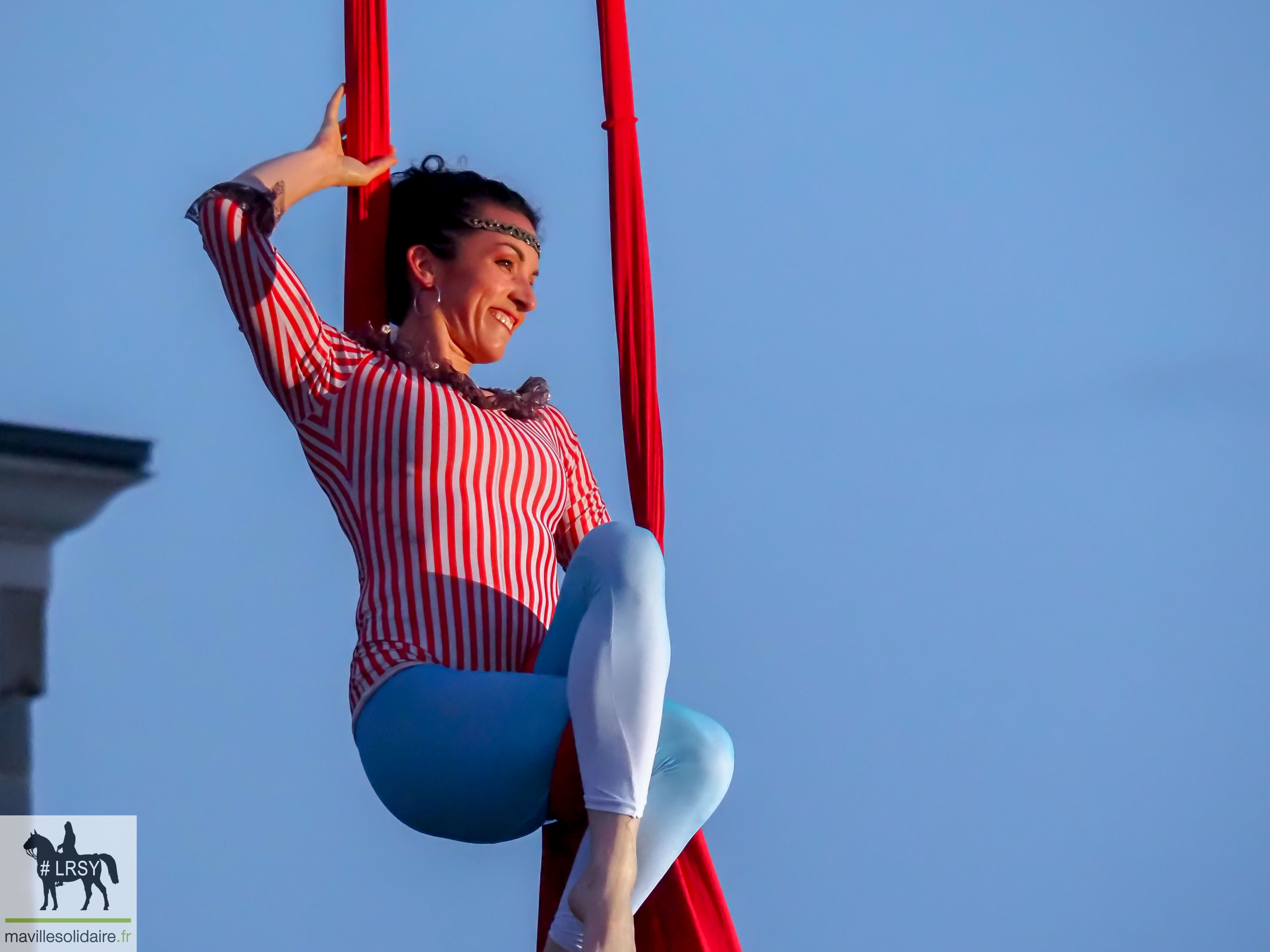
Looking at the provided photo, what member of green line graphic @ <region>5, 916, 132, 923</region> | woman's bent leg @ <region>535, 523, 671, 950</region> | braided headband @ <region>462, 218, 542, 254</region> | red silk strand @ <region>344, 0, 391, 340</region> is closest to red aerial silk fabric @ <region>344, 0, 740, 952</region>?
red silk strand @ <region>344, 0, 391, 340</region>

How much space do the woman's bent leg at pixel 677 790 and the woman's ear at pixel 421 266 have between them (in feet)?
2.92

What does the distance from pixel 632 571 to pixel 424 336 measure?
2.63 ft

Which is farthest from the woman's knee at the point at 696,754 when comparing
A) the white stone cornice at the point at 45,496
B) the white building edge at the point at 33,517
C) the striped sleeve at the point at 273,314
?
the white stone cornice at the point at 45,496

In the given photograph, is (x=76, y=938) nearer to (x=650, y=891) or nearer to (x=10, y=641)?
(x=10, y=641)

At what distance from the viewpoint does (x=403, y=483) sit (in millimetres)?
2580

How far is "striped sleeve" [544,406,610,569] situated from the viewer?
9.35 ft

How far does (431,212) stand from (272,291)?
1.55 ft

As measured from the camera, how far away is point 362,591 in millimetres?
2615

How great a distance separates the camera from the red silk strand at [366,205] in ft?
9.66

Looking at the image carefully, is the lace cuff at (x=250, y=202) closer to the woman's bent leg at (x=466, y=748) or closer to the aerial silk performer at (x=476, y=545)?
the aerial silk performer at (x=476, y=545)

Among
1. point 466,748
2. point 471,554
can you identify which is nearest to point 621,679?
point 466,748

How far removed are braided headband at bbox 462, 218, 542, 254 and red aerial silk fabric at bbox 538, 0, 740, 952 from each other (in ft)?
0.52

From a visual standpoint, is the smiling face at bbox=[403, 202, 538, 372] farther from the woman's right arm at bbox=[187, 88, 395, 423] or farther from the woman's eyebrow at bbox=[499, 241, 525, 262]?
the woman's right arm at bbox=[187, 88, 395, 423]

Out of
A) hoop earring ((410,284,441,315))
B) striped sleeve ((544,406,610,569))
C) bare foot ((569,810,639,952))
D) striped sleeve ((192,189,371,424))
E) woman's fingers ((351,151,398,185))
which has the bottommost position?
bare foot ((569,810,639,952))
